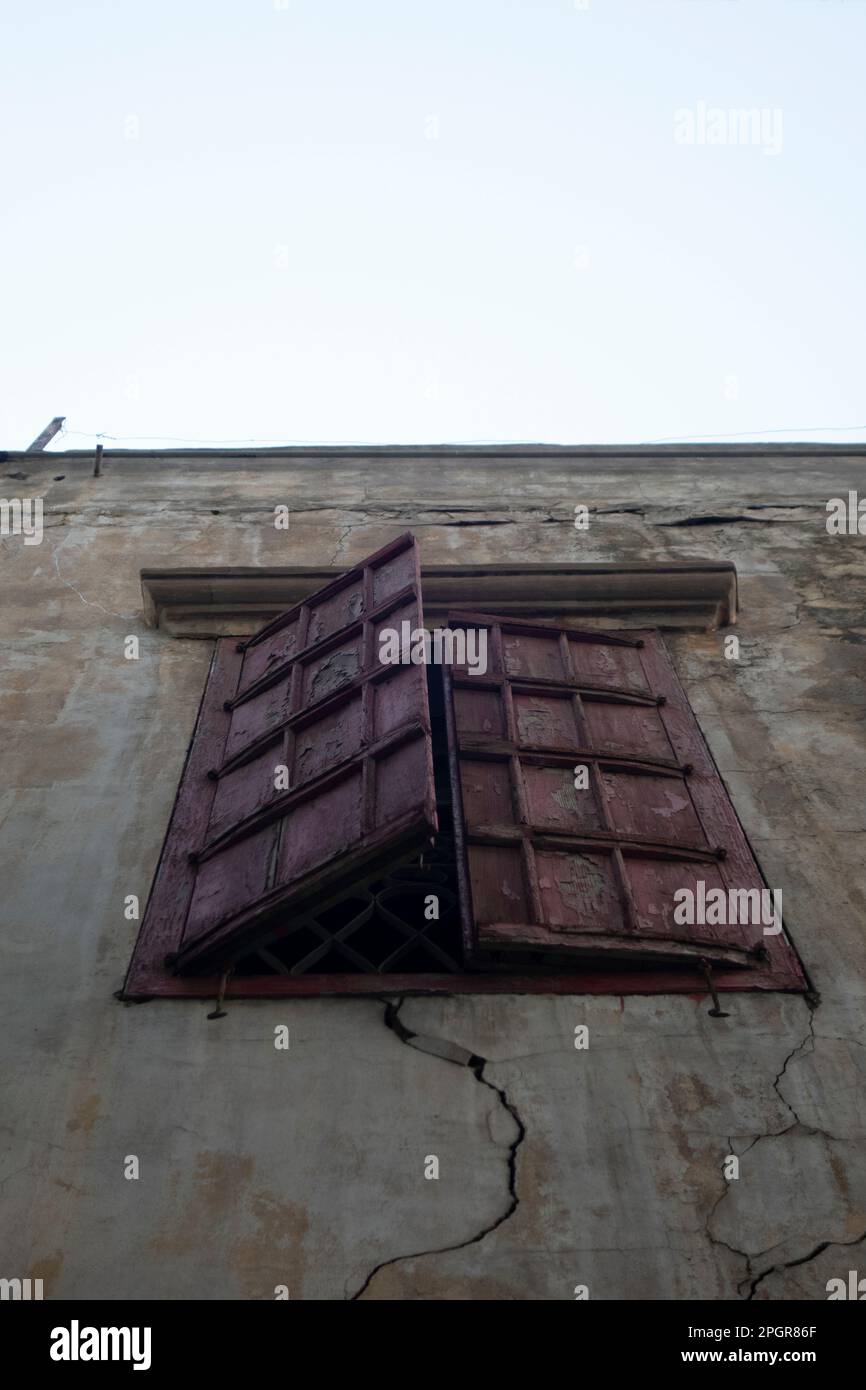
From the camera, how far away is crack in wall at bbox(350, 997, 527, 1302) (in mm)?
3611

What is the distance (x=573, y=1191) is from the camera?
380 centimetres

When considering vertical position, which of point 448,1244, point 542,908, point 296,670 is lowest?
point 448,1244

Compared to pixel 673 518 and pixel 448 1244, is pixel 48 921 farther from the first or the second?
pixel 673 518

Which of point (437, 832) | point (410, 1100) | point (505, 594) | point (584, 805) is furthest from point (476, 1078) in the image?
point (505, 594)

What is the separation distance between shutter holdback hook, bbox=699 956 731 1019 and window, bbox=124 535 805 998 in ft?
0.04

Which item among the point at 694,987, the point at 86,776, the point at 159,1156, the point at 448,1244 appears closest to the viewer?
the point at 448,1244

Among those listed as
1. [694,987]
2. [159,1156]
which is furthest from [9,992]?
[694,987]

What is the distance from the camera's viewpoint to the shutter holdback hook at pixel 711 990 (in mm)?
4336

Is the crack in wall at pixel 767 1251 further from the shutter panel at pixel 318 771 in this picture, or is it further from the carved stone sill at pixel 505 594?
the carved stone sill at pixel 505 594

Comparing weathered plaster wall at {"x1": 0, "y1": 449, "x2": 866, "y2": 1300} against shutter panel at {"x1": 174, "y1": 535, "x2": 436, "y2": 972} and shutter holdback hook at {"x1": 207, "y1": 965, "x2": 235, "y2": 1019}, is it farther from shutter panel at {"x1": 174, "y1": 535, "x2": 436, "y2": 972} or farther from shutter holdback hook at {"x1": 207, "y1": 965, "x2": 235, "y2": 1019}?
shutter panel at {"x1": 174, "y1": 535, "x2": 436, "y2": 972}

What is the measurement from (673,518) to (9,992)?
5729 millimetres

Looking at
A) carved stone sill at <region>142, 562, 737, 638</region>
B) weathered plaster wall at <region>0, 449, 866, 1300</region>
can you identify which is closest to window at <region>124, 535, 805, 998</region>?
weathered plaster wall at <region>0, 449, 866, 1300</region>

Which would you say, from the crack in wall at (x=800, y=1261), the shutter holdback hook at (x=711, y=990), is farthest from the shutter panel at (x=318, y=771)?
the crack in wall at (x=800, y=1261)

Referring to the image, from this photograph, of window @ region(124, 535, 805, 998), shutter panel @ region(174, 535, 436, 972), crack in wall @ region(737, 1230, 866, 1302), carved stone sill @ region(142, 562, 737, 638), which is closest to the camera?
crack in wall @ region(737, 1230, 866, 1302)
